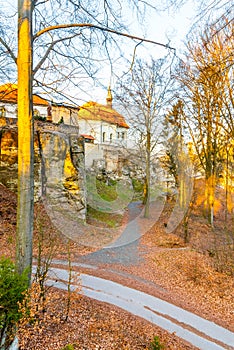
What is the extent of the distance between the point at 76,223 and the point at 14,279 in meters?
8.68

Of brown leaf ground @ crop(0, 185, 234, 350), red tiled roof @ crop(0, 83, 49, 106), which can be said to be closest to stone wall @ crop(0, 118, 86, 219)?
brown leaf ground @ crop(0, 185, 234, 350)

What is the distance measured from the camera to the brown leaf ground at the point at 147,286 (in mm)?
4199

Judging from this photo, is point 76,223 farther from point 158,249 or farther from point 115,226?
point 158,249

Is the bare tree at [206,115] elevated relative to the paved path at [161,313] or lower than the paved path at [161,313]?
elevated

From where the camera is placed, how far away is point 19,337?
3.61m

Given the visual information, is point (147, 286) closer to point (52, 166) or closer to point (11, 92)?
point (11, 92)

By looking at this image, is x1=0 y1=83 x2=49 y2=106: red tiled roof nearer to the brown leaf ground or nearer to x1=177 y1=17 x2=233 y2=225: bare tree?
the brown leaf ground

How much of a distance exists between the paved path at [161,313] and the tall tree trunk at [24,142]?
164 cm

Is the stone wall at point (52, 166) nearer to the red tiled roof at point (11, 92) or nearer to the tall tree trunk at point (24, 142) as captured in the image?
the red tiled roof at point (11, 92)

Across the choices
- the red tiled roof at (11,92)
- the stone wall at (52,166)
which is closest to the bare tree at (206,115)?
the stone wall at (52,166)

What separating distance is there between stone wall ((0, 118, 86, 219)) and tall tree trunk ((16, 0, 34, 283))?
773 cm

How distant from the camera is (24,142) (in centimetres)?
393

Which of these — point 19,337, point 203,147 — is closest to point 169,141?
point 203,147

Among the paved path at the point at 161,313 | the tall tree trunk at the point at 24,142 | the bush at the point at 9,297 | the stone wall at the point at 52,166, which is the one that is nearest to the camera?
the bush at the point at 9,297
